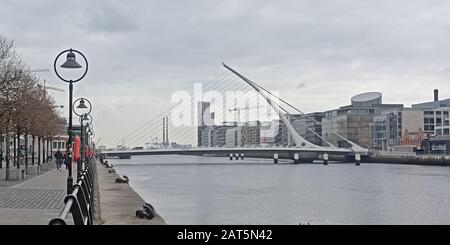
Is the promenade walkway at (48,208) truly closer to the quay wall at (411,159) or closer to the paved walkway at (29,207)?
the paved walkway at (29,207)

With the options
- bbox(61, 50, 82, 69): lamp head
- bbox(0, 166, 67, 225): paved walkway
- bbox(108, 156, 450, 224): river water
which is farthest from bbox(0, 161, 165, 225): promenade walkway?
bbox(61, 50, 82, 69): lamp head

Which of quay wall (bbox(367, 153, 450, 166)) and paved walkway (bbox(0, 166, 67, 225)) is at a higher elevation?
paved walkway (bbox(0, 166, 67, 225))

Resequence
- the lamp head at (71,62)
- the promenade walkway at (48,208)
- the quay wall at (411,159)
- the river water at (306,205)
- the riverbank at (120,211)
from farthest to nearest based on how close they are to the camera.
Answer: the quay wall at (411,159)
the river water at (306,205)
the riverbank at (120,211)
the promenade walkway at (48,208)
the lamp head at (71,62)

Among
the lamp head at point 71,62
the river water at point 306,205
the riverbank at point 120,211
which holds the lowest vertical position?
the river water at point 306,205

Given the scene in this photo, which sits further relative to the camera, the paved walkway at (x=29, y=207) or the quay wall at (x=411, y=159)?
the quay wall at (x=411, y=159)

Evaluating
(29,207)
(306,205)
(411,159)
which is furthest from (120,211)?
(411,159)

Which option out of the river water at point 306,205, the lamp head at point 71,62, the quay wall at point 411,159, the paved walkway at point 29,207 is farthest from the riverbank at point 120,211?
the quay wall at point 411,159

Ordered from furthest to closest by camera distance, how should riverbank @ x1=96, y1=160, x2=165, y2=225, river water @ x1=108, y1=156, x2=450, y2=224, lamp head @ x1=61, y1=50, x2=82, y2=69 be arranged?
river water @ x1=108, y1=156, x2=450, y2=224 → riverbank @ x1=96, y1=160, x2=165, y2=225 → lamp head @ x1=61, y1=50, x2=82, y2=69

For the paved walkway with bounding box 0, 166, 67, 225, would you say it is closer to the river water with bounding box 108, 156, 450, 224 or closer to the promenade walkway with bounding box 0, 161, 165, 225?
the promenade walkway with bounding box 0, 161, 165, 225

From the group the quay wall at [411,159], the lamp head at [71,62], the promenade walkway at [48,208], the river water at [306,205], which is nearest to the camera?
the lamp head at [71,62]

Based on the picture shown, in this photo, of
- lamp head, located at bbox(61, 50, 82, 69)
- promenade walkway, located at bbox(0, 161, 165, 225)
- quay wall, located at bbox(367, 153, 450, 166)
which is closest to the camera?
lamp head, located at bbox(61, 50, 82, 69)

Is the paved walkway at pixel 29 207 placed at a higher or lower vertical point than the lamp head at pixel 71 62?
lower

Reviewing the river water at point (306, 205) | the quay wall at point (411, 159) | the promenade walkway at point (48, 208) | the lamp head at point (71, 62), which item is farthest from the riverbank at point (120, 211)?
the quay wall at point (411, 159)

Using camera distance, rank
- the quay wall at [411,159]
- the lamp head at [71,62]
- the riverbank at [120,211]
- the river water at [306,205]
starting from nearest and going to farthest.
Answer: the lamp head at [71,62] < the riverbank at [120,211] < the river water at [306,205] < the quay wall at [411,159]
